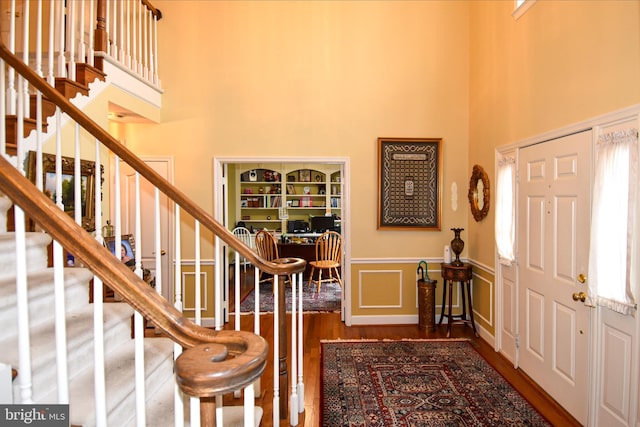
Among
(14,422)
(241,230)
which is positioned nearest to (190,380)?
(14,422)

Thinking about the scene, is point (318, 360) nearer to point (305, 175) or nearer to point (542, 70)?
point (542, 70)

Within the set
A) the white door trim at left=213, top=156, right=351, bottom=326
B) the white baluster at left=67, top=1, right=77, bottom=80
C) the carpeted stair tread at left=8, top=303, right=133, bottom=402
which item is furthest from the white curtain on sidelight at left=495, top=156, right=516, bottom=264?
the white baluster at left=67, top=1, right=77, bottom=80

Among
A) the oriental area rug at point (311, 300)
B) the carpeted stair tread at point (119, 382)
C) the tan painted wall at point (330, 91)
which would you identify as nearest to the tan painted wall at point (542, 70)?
the tan painted wall at point (330, 91)

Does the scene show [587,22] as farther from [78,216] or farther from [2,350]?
[2,350]

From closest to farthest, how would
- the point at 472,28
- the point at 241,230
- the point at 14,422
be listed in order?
the point at 14,422 → the point at 472,28 → the point at 241,230

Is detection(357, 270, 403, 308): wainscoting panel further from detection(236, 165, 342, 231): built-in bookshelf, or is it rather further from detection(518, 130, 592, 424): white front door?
detection(236, 165, 342, 231): built-in bookshelf

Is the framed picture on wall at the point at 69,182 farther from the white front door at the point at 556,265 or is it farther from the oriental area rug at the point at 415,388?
the white front door at the point at 556,265

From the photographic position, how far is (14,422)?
979 mm

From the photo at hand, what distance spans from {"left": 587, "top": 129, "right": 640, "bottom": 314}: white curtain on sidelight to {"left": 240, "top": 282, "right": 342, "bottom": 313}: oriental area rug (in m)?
3.23

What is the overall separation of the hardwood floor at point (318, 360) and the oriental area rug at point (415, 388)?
8cm

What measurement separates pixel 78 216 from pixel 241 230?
557 cm

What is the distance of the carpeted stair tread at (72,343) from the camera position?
1.30 metres

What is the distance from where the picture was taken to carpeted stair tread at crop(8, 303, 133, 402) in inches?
51.4

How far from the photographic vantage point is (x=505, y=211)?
3221mm
